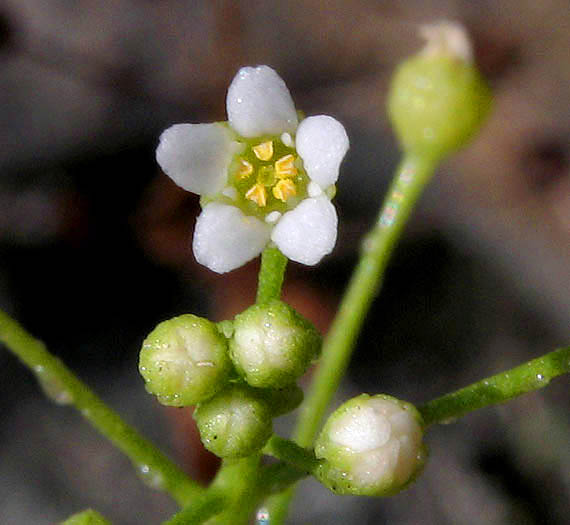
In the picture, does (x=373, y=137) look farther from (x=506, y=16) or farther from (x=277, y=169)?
(x=277, y=169)

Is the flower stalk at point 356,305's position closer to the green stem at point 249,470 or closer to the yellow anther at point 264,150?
the green stem at point 249,470

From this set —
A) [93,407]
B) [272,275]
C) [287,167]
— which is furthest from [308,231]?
[93,407]

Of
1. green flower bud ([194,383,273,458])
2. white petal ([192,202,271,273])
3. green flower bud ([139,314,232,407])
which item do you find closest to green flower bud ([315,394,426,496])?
green flower bud ([194,383,273,458])

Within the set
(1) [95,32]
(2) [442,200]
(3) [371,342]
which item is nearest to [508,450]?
(3) [371,342]

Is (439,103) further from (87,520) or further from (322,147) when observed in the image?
(87,520)

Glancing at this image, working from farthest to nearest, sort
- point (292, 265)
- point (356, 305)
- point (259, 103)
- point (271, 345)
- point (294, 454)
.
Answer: point (292, 265) < point (356, 305) < point (259, 103) < point (294, 454) < point (271, 345)

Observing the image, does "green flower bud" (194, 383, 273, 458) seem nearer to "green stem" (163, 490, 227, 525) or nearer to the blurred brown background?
"green stem" (163, 490, 227, 525)
